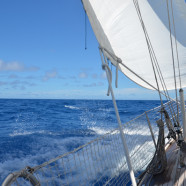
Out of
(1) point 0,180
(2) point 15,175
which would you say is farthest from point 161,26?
(1) point 0,180

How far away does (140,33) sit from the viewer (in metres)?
3.14

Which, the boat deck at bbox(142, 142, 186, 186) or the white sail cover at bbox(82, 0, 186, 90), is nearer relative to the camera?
the boat deck at bbox(142, 142, 186, 186)

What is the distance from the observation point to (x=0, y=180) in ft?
13.2

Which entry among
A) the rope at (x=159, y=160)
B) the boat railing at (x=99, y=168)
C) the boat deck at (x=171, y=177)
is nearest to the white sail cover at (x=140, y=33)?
the boat railing at (x=99, y=168)

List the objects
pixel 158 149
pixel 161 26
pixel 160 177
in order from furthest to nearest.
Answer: pixel 161 26 < pixel 158 149 < pixel 160 177

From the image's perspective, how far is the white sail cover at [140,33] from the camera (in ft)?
8.43

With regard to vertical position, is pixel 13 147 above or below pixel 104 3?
below

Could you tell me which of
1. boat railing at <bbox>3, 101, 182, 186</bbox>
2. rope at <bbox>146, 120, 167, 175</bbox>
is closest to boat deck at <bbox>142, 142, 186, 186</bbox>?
rope at <bbox>146, 120, 167, 175</bbox>

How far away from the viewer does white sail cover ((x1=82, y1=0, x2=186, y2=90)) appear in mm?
2570

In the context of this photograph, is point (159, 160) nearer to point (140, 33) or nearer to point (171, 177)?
point (171, 177)

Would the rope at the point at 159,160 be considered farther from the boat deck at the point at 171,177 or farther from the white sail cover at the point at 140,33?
the white sail cover at the point at 140,33

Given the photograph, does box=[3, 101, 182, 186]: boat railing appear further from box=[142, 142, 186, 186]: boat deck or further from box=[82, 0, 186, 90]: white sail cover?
box=[82, 0, 186, 90]: white sail cover

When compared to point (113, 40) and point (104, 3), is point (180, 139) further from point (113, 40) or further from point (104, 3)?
point (104, 3)

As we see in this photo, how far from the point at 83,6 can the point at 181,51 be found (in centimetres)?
255
